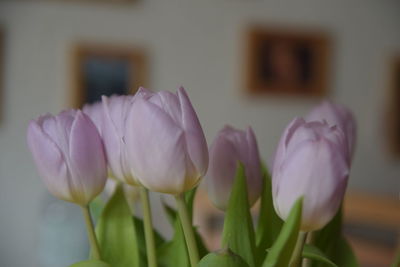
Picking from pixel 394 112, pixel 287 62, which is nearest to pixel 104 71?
pixel 287 62

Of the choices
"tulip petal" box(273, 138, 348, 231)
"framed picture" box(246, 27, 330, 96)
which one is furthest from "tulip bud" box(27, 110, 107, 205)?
"framed picture" box(246, 27, 330, 96)

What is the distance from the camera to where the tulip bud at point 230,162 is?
36 cm

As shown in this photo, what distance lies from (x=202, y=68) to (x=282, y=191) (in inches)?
87.4

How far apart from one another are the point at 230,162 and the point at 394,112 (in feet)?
9.10

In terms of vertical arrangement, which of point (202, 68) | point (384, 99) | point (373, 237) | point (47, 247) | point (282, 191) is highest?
point (282, 191)

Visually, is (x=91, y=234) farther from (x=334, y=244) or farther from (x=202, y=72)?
(x=202, y=72)

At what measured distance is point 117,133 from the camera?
1.04 feet

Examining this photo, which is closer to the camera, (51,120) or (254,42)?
(51,120)

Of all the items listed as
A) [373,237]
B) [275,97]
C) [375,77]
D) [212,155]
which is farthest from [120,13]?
[212,155]

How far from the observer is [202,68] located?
2.49m

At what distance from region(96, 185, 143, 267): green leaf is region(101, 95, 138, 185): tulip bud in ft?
0.17

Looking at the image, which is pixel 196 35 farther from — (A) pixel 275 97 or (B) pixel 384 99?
(B) pixel 384 99

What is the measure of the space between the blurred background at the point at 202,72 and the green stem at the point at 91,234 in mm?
1351

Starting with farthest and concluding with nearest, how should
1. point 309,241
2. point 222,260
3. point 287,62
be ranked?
point 287,62 < point 309,241 < point 222,260
